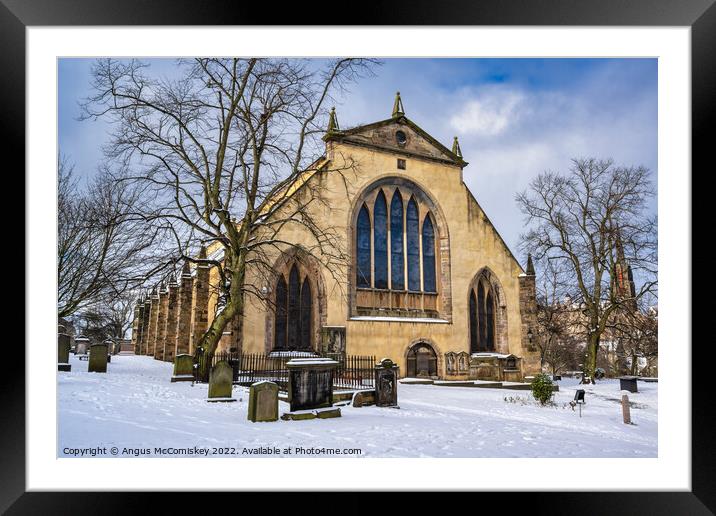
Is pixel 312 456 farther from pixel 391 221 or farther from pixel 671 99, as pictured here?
pixel 391 221

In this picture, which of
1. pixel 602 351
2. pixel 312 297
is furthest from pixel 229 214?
pixel 602 351

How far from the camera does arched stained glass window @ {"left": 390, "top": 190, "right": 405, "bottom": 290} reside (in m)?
18.5

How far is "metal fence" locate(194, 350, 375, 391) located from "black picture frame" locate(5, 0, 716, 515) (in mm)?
7105

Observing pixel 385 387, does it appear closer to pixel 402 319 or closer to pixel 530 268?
pixel 402 319

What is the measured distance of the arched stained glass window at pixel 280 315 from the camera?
16.3m

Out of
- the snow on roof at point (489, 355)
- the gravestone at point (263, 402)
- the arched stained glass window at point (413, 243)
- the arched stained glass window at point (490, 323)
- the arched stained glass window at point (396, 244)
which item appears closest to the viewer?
the gravestone at point (263, 402)

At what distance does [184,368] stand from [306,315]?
Result: 4.14m

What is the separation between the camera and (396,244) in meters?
18.7

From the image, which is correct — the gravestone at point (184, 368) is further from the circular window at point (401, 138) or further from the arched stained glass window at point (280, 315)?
the circular window at point (401, 138)
